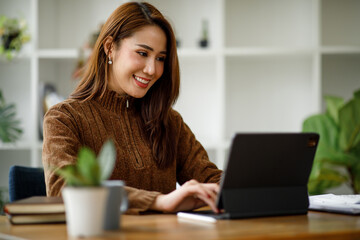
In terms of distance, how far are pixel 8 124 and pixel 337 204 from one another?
2.55 metres

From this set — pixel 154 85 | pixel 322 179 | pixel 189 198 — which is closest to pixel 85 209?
pixel 189 198

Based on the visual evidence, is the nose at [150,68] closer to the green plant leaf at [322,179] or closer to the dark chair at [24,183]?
the dark chair at [24,183]

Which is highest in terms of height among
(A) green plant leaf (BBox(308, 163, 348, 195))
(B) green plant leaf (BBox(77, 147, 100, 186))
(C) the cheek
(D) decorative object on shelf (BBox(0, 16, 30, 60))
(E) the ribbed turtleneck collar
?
(D) decorative object on shelf (BBox(0, 16, 30, 60))

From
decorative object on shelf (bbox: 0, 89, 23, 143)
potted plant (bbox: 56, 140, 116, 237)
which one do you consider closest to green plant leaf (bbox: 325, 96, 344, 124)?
decorative object on shelf (bbox: 0, 89, 23, 143)

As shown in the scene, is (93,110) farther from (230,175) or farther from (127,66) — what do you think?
(230,175)

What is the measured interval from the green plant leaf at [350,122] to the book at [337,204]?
159 cm

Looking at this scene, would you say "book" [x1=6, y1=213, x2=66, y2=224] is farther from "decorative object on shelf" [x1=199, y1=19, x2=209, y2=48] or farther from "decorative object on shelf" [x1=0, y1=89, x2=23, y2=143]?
"decorative object on shelf" [x1=199, y1=19, x2=209, y2=48]

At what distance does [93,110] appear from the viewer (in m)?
2.06

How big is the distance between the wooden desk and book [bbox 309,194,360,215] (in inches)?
3.5

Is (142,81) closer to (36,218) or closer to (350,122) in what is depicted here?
(36,218)

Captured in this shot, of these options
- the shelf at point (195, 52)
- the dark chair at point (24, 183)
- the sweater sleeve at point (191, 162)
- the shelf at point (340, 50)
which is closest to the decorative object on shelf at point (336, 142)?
the shelf at point (340, 50)

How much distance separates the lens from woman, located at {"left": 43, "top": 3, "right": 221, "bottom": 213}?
2037mm

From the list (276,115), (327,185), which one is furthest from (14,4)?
(327,185)

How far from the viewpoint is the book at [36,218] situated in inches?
52.0
